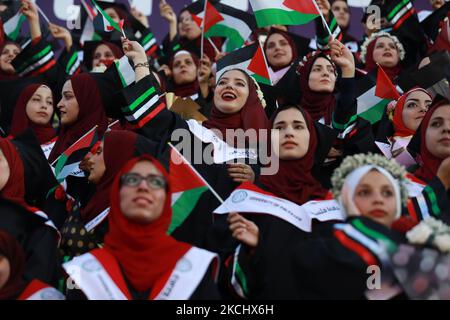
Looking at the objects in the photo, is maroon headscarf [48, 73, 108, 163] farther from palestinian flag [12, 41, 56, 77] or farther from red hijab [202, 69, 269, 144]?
palestinian flag [12, 41, 56, 77]

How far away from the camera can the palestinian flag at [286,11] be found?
720cm

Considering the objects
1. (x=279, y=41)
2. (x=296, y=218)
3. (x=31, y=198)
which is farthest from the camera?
(x=279, y=41)

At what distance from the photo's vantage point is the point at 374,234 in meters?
4.07

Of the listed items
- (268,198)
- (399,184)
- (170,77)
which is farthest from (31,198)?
(170,77)

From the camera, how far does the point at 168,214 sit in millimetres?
4547

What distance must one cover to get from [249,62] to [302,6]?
0.66 meters

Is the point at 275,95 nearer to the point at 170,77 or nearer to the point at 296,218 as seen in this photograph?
the point at 170,77

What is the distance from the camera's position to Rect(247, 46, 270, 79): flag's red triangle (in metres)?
7.41

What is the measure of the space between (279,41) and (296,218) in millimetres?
3739

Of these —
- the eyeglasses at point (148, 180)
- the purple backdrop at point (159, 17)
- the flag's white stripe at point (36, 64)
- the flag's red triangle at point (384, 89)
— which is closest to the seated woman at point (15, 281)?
the eyeglasses at point (148, 180)

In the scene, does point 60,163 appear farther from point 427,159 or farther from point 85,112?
point 427,159

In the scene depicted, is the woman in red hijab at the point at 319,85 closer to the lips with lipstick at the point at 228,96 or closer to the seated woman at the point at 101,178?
the lips with lipstick at the point at 228,96

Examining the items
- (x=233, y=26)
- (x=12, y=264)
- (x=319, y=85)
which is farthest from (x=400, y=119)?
(x=12, y=264)

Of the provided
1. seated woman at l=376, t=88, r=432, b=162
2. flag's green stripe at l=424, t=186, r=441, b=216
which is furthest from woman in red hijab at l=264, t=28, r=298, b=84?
flag's green stripe at l=424, t=186, r=441, b=216
